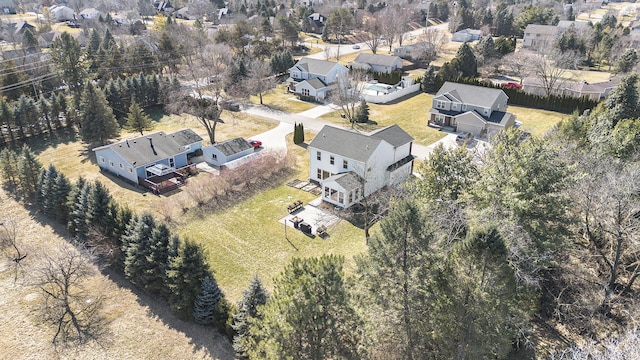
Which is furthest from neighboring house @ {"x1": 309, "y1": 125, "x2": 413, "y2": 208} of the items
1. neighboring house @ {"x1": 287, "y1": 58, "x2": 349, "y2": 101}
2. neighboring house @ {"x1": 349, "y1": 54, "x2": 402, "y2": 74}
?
neighboring house @ {"x1": 349, "y1": 54, "x2": 402, "y2": 74}

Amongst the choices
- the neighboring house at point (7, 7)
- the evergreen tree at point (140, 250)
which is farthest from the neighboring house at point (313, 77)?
the neighboring house at point (7, 7)

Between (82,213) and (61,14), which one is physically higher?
(61,14)

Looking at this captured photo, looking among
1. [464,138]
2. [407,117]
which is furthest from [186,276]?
[407,117]

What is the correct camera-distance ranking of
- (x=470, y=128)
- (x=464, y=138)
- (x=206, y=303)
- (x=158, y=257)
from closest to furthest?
(x=206, y=303) → (x=158, y=257) → (x=464, y=138) → (x=470, y=128)

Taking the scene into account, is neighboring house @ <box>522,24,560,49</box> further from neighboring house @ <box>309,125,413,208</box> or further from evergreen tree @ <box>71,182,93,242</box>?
evergreen tree @ <box>71,182,93,242</box>

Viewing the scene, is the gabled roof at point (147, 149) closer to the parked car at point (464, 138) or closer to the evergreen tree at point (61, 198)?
the evergreen tree at point (61, 198)

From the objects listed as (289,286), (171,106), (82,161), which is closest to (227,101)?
(171,106)

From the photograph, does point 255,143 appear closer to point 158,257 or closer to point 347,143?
point 347,143
